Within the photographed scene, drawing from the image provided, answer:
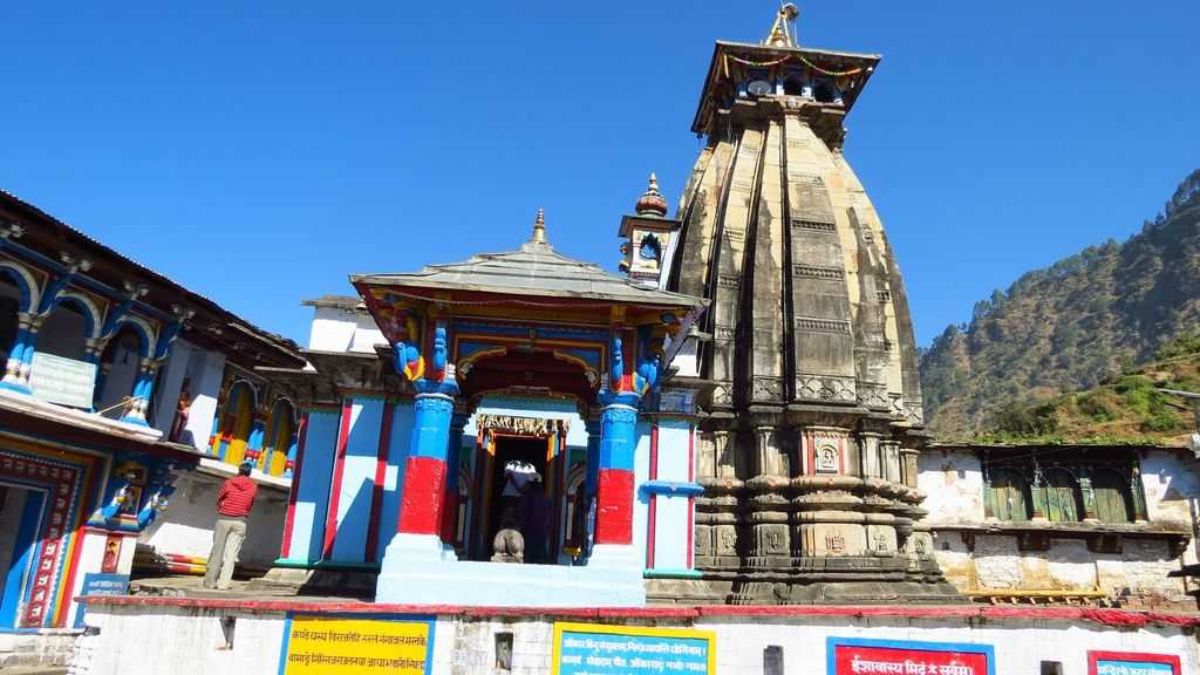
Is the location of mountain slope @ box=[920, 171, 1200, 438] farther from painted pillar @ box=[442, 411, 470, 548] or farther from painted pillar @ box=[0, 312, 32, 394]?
painted pillar @ box=[0, 312, 32, 394]

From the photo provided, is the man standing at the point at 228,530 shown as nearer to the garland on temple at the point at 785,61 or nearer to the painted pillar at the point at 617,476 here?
the painted pillar at the point at 617,476

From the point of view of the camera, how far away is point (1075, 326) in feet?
368

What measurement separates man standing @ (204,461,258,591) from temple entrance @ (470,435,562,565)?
3.84m

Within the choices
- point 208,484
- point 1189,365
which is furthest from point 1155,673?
point 1189,365

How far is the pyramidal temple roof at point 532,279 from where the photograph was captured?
10.7 meters

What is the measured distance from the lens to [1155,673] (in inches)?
290

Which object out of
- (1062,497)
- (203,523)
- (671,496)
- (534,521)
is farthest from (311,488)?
(1062,497)

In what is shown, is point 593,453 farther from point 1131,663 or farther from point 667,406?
point 1131,663


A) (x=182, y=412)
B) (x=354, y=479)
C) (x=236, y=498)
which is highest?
(x=182, y=412)

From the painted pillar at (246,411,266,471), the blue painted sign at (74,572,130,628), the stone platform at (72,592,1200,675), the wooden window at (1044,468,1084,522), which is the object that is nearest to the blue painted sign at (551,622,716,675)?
the stone platform at (72,592,1200,675)

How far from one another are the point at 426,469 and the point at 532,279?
298cm

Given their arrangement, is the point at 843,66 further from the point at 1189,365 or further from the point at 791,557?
the point at 1189,365

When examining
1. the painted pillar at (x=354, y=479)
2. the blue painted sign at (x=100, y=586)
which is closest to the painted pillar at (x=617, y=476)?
the painted pillar at (x=354, y=479)

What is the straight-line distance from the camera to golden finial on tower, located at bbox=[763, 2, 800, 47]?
2833cm
